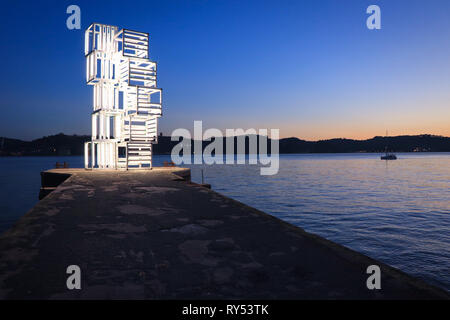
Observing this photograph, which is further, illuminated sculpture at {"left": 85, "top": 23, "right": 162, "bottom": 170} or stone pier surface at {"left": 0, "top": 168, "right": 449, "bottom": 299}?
illuminated sculpture at {"left": 85, "top": 23, "right": 162, "bottom": 170}

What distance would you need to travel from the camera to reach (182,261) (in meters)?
3.73

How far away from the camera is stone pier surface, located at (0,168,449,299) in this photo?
2932 mm

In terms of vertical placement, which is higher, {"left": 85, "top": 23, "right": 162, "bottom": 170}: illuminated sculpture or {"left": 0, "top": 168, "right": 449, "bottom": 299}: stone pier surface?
{"left": 85, "top": 23, "right": 162, "bottom": 170}: illuminated sculpture

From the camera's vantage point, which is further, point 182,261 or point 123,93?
point 123,93

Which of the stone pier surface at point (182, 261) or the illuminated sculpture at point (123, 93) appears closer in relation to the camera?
the stone pier surface at point (182, 261)

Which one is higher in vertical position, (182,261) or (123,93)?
(123,93)

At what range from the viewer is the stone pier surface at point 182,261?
2.93 metres

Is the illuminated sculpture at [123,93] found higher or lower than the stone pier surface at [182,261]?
higher

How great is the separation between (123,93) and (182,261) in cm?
2067

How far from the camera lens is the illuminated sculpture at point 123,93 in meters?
20.9

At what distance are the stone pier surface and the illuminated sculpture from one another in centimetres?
1541

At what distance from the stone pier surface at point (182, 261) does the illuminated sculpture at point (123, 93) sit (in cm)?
1541
